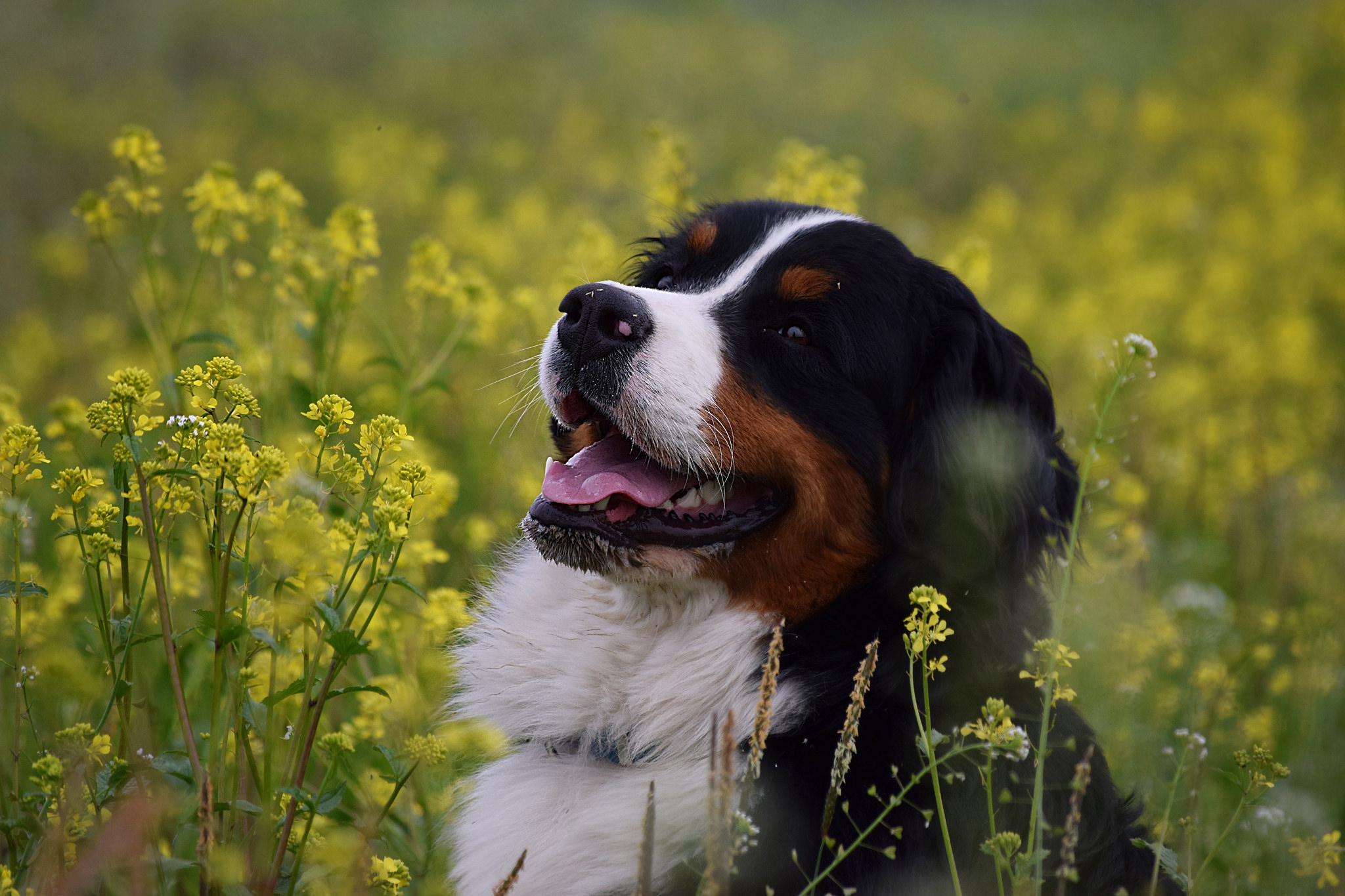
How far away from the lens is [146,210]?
126 inches

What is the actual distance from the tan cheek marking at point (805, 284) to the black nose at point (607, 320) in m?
0.40

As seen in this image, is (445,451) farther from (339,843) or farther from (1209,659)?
(339,843)

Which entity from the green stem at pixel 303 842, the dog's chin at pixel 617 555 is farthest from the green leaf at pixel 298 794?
the dog's chin at pixel 617 555

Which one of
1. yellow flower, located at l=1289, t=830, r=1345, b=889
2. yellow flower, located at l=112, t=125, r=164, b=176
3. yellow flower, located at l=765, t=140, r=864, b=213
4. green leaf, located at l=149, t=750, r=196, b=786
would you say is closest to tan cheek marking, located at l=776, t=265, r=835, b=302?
yellow flower, located at l=765, t=140, r=864, b=213

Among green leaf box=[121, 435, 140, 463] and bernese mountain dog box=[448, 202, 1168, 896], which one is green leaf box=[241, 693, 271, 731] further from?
bernese mountain dog box=[448, 202, 1168, 896]

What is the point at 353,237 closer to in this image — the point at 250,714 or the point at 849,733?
the point at 250,714

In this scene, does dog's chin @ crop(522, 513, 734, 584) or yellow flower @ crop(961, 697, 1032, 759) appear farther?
dog's chin @ crop(522, 513, 734, 584)

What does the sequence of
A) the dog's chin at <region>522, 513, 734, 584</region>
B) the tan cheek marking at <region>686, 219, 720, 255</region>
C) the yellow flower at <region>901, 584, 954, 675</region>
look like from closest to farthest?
the yellow flower at <region>901, 584, 954, 675</region>, the dog's chin at <region>522, 513, 734, 584</region>, the tan cheek marking at <region>686, 219, 720, 255</region>

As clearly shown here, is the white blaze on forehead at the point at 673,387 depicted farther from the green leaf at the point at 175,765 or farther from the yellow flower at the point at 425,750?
the green leaf at the point at 175,765

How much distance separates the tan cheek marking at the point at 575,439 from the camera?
9.53 ft

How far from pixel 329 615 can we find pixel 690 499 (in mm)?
1048

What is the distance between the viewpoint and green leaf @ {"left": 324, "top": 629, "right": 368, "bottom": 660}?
6.23ft

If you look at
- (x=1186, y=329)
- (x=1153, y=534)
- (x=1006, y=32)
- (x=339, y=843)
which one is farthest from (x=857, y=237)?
(x=1006, y=32)

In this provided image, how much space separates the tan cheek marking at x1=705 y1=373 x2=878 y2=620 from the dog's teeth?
16cm
